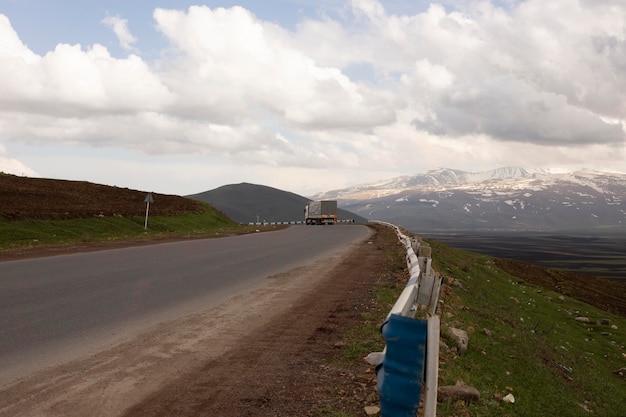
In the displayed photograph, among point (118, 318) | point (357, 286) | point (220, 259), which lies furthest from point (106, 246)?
point (118, 318)

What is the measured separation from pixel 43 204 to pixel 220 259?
2726 cm

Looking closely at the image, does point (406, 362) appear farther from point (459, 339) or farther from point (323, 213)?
point (323, 213)

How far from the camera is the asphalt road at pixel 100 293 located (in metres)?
→ 7.61

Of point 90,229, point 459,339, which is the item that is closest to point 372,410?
point 459,339

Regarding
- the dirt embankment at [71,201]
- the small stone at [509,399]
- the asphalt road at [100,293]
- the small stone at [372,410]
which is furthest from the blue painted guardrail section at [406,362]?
the dirt embankment at [71,201]

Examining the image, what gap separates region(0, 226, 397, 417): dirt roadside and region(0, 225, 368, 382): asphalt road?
0.65 metres

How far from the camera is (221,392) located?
5.71m

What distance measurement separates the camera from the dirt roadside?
17.3 feet

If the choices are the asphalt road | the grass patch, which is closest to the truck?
the grass patch

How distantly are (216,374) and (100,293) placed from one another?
251 inches

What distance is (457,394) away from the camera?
601 cm

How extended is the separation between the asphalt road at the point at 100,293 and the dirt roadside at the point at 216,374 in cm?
65

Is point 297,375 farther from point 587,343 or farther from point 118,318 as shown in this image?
point 587,343

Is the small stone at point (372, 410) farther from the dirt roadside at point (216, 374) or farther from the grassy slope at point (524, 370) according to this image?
the grassy slope at point (524, 370)
